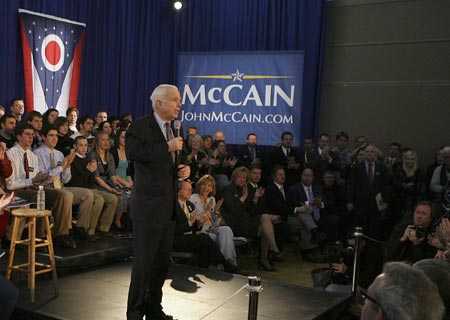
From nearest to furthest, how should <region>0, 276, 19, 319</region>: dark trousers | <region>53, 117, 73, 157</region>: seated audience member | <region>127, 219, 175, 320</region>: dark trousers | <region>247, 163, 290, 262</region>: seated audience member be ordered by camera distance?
<region>0, 276, 19, 319</region>: dark trousers → <region>127, 219, 175, 320</region>: dark trousers → <region>53, 117, 73, 157</region>: seated audience member → <region>247, 163, 290, 262</region>: seated audience member

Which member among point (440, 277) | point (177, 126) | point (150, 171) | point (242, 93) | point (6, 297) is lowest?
point (6, 297)

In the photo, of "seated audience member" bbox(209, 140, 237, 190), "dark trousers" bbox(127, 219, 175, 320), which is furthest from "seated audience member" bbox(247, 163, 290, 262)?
"dark trousers" bbox(127, 219, 175, 320)

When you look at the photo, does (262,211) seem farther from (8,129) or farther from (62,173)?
(8,129)

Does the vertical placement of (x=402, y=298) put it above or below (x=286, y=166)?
above

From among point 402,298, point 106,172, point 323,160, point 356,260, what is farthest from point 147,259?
point 323,160

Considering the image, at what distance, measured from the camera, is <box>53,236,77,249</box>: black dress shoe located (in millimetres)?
5273

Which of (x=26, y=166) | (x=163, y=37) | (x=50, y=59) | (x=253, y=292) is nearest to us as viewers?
(x=253, y=292)

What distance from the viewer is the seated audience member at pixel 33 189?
5.18 m

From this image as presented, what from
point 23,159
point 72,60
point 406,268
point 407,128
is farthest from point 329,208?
point 406,268

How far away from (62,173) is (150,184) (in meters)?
2.60

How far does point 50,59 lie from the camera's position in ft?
27.0

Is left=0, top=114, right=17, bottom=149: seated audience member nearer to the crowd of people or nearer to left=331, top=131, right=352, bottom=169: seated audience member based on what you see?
the crowd of people

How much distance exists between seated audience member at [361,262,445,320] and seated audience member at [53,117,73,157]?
5.02 meters

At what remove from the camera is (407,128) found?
8.72 meters
